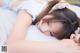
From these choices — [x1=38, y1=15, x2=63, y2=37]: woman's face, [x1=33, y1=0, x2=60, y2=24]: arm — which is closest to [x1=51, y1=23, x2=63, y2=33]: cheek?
[x1=38, y1=15, x2=63, y2=37]: woman's face

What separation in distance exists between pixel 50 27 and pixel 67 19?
0.09 m

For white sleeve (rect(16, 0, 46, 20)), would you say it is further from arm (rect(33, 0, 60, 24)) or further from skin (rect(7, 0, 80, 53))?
skin (rect(7, 0, 80, 53))

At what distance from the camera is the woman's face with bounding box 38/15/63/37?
0.84 metres

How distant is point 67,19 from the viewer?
2.84 feet

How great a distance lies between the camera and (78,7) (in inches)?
41.9

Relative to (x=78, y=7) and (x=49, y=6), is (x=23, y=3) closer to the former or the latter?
(x=49, y=6)

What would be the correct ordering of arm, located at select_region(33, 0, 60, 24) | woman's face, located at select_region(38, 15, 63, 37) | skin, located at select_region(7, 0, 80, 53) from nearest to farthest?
skin, located at select_region(7, 0, 80, 53) < woman's face, located at select_region(38, 15, 63, 37) < arm, located at select_region(33, 0, 60, 24)

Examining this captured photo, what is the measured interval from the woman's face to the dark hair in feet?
0.07

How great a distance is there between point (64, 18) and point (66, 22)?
2 cm

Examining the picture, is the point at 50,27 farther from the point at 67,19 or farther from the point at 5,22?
the point at 5,22

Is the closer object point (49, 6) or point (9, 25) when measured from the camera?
point (9, 25)

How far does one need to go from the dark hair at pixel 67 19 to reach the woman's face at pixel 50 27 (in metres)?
0.02

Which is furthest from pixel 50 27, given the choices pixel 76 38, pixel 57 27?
pixel 76 38

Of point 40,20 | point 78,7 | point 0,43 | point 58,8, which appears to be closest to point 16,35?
point 0,43
